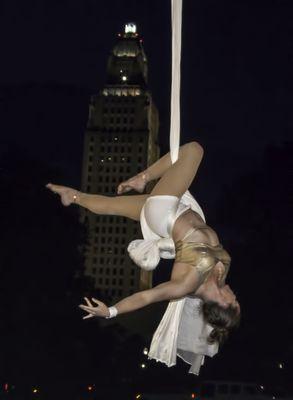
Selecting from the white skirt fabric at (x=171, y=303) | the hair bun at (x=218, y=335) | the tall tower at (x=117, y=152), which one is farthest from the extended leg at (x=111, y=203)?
the tall tower at (x=117, y=152)

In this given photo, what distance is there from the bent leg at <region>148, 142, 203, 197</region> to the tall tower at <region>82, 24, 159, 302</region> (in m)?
65.5

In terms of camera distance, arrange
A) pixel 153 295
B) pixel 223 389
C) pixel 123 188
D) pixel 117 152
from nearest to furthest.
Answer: pixel 153 295
pixel 123 188
pixel 223 389
pixel 117 152

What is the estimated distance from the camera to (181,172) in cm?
707

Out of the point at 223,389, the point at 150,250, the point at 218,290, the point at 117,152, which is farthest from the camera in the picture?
the point at 117,152

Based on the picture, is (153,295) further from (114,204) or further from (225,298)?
(114,204)

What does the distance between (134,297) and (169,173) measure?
1332 mm

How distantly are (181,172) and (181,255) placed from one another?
784 millimetres

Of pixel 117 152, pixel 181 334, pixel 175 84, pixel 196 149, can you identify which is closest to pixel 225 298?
pixel 181 334

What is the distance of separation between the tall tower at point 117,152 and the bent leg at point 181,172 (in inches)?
2578

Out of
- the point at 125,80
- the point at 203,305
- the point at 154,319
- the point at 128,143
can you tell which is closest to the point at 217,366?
the point at 203,305

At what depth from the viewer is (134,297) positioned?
253 inches

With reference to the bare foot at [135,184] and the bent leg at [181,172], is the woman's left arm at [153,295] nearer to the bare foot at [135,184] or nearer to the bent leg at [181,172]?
the bent leg at [181,172]

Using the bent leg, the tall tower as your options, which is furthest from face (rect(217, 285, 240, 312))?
the tall tower

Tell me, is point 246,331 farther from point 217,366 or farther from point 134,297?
point 134,297
